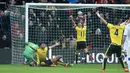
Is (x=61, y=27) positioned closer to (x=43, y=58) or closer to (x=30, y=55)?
(x=30, y=55)

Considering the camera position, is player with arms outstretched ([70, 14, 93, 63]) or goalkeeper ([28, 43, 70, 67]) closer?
goalkeeper ([28, 43, 70, 67])

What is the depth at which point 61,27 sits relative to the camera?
26.7m

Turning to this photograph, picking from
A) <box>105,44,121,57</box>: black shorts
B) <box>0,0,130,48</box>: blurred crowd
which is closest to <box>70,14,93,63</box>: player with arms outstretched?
<box>0,0,130,48</box>: blurred crowd

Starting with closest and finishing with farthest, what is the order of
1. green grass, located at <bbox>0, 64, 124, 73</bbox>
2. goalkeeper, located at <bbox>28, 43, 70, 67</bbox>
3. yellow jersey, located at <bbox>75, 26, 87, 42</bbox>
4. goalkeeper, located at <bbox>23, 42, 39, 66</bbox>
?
green grass, located at <bbox>0, 64, 124, 73</bbox> < goalkeeper, located at <bbox>28, 43, 70, 67</bbox> < goalkeeper, located at <bbox>23, 42, 39, 66</bbox> < yellow jersey, located at <bbox>75, 26, 87, 42</bbox>

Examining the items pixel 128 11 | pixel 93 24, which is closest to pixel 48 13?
pixel 93 24

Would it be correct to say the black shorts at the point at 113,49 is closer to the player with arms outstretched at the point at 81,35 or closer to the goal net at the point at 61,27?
the player with arms outstretched at the point at 81,35

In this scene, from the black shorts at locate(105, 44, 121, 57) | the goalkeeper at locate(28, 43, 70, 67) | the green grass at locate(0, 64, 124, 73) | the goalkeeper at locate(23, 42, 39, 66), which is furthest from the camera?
the goalkeeper at locate(23, 42, 39, 66)

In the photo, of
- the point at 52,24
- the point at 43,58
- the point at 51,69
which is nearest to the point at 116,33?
the point at 51,69

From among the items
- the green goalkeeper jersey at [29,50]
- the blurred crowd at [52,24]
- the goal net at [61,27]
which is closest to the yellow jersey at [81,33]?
the goal net at [61,27]

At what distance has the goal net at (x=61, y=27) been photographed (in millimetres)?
25750

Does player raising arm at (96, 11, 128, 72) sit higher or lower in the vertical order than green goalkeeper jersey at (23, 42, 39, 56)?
higher

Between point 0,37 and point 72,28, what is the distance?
377 centimetres

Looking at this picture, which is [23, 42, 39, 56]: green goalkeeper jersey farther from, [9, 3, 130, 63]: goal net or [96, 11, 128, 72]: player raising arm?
[96, 11, 128, 72]: player raising arm

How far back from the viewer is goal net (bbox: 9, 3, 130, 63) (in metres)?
25.8
